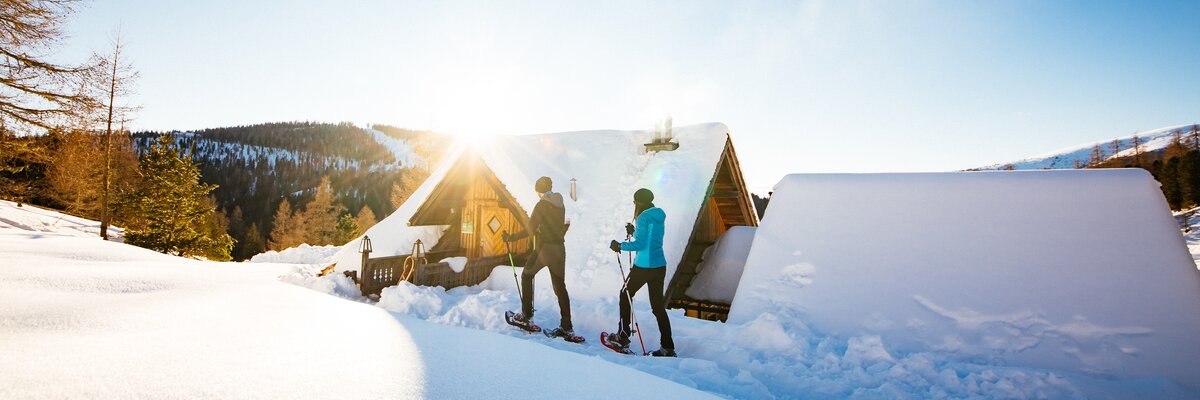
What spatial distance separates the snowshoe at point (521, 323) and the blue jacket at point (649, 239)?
6.30 feet

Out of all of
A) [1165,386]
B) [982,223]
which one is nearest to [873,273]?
[982,223]

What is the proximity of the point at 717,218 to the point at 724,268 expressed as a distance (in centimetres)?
239

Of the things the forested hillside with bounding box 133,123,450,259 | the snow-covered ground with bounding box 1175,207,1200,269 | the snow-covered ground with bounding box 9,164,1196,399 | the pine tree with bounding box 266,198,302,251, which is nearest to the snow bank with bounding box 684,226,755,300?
the snow-covered ground with bounding box 9,164,1196,399

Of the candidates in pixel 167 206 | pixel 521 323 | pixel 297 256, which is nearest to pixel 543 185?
pixel 521 323

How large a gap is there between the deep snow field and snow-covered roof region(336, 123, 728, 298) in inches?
132

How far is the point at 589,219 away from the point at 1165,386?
8346 millimetres

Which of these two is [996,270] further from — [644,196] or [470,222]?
[470,222]

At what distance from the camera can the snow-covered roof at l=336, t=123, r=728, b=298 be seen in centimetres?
926

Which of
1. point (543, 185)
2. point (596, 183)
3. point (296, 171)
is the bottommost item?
point (543, 185)

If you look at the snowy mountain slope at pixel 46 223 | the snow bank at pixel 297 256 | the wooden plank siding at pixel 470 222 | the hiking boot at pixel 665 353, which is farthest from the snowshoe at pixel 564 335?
the snowy mountain slope at pixel 46 223

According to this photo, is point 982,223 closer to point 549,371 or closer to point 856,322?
point 856,322

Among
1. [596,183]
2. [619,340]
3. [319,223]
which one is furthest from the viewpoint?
Answer: [319,223]

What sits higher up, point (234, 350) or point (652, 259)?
point (652, 259)

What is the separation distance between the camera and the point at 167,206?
19.6 metres
